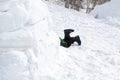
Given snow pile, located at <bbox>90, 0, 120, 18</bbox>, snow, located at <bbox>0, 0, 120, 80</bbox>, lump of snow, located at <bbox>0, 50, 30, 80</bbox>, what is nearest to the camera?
lump of snow, located at <bbox>0, 50, 30, 80</bbox>

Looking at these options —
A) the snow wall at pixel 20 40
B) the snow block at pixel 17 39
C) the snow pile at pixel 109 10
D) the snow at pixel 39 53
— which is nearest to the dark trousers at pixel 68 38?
the snow at pixel 39 53

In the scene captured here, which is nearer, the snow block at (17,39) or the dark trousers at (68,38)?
the snow block at (17,39)

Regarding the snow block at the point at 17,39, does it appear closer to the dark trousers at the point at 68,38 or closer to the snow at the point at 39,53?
the snow at the point at 39,53

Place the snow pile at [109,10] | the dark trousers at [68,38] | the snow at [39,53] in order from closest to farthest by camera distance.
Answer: the snow at [39,53], the dark trousers at [68,38], the snow pile at [109,10]

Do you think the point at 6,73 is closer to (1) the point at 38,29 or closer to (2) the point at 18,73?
(2) the point at 18,73

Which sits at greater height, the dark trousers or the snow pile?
the dark trousers

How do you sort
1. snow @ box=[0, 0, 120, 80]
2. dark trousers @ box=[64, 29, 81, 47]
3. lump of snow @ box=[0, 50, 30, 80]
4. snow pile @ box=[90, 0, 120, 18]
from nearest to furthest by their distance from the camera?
lump of snow @ box=[0, 50, 30, 80] < snow @ box=[0, 0, 120, 80] < dark trousers @ box=[64, 29, 81, 47] < snow pile @ box=[90, 0, 120, 18]

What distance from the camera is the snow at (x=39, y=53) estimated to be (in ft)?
16.5

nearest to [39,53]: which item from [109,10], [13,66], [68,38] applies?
[13,66]

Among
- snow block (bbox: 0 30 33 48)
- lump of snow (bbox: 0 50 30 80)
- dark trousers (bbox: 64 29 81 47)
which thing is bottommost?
dark trousers (bbox: 64 29 81 47)

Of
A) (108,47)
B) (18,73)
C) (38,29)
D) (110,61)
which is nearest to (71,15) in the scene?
(108,47)

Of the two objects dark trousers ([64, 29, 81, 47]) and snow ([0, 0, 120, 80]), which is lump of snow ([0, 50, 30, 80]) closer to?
snow ([0, 0, 120, 80])

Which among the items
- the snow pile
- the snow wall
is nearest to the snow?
the snow wall

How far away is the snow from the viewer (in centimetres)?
502
